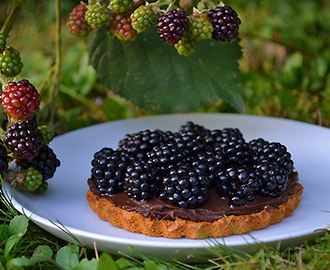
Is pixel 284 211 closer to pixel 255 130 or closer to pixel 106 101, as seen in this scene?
pixel 255 130

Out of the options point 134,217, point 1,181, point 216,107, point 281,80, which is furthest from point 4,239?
point 281,80

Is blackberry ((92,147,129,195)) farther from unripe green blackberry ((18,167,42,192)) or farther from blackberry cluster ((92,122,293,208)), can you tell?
unripe green blackberry ((18,167,42,192))

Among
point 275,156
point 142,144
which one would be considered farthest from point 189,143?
point 275,156

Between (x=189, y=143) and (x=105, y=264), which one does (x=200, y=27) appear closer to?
A: (x=189, y=143)

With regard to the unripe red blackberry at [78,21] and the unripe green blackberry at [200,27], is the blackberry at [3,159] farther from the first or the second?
the unripe green blackberry at [200,27]

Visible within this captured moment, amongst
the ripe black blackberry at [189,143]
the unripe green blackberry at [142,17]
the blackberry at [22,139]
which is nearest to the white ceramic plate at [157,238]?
the blackberry at [22,139]
